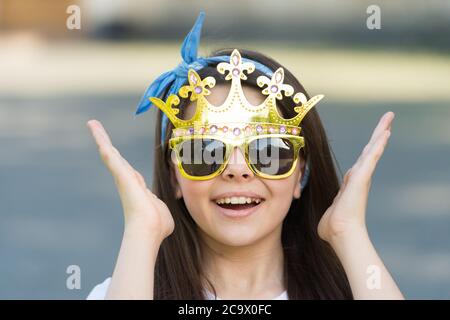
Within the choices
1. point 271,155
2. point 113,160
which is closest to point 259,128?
point 271,155

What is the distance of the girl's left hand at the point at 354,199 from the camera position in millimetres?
3201

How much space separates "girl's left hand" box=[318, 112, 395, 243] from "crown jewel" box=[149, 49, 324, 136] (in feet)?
0.70

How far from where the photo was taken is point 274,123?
3289mm

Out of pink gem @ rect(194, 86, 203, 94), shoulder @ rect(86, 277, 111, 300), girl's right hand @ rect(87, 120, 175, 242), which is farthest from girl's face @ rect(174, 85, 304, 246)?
shoulder @ rect(86, 277, 111, 300)

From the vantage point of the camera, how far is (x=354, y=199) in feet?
10.6

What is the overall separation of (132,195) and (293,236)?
0.59 metres

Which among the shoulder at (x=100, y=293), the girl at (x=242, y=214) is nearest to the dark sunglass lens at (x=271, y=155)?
the girl at (x=242, y=214)

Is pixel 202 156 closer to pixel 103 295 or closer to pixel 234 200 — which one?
pixel 234 200

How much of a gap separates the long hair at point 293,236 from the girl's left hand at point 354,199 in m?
Answer: 0.16

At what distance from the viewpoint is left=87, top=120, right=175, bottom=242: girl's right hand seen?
3168mm

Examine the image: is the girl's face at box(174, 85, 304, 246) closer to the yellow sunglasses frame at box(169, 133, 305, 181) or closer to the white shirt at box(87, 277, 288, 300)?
the yellow sunglasses frame at box(169, 133, 305, 181)

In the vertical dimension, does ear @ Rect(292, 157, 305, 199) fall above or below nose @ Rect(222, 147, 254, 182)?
below

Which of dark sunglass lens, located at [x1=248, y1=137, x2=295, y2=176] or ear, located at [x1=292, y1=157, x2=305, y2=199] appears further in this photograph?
ear, located at [x1=292, y1=157, x2=305, y2=199]

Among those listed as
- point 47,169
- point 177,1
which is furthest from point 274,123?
point 177,1
